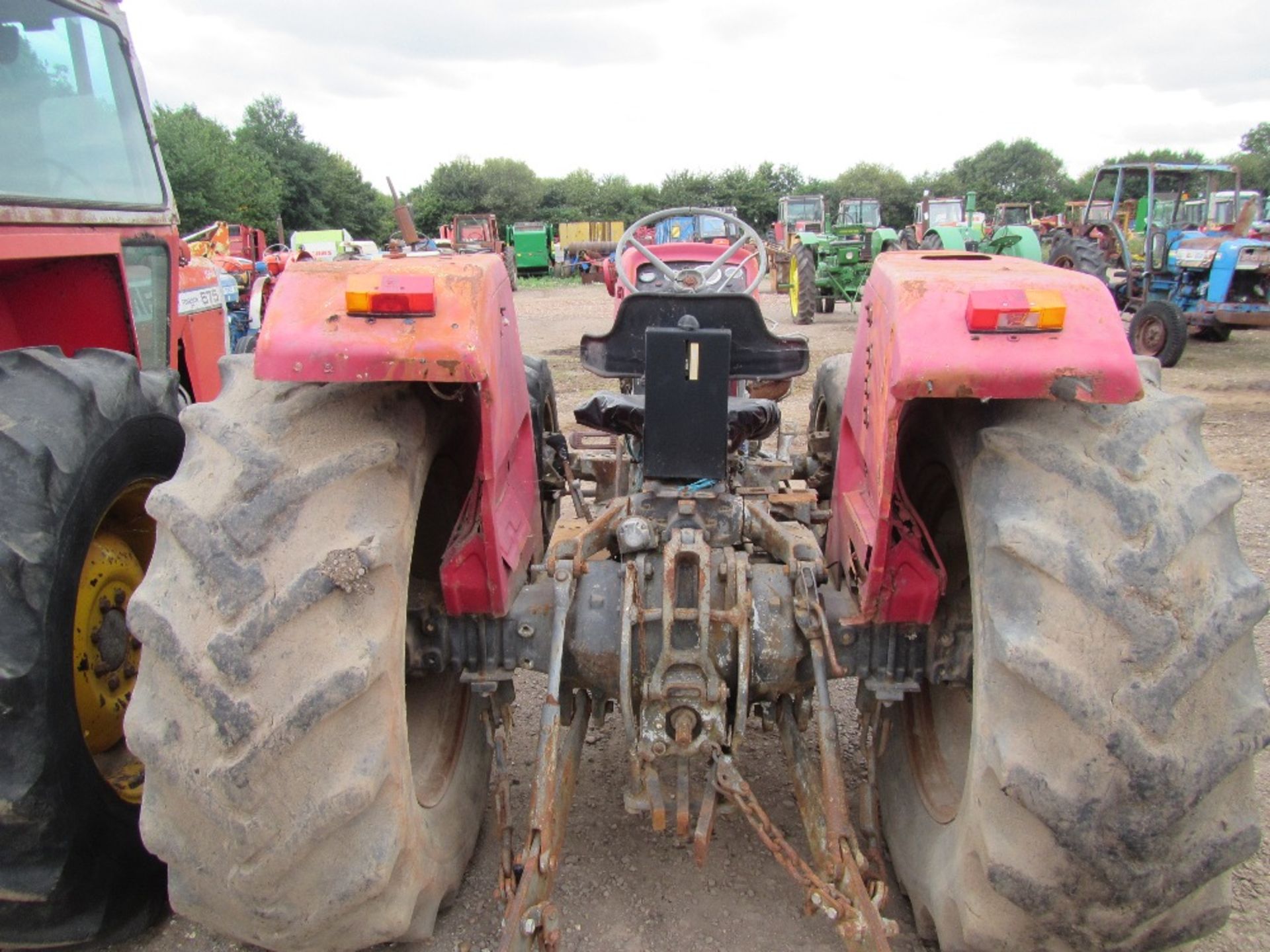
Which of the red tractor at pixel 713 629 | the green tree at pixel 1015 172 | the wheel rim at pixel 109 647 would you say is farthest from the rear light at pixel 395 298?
the green tree at pixel 1015 172

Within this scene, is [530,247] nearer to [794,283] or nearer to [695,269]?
[794,283]

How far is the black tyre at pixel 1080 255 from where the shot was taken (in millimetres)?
11664

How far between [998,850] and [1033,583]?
1.63 feet

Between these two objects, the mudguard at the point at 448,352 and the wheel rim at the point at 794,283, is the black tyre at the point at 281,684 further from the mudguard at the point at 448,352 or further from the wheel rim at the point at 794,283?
the wheel rim at the point at 794,283

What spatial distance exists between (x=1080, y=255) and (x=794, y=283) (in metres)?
5.66

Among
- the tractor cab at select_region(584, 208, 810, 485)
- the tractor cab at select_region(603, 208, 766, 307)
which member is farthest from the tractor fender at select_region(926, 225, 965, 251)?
the tractor cab at select_region(584, 208, 810, 485)

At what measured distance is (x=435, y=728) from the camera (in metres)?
2.61

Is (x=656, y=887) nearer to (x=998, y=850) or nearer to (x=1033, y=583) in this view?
(x=998, y=850)

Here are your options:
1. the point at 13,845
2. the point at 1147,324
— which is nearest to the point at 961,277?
the point at 13,845

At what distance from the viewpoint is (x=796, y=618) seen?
7.47ft

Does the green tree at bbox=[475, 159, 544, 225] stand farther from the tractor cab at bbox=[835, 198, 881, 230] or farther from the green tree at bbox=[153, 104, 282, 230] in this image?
the tractor cab at bbox=[835, 198, 881, 230]

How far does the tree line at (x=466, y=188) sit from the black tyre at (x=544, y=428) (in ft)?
103

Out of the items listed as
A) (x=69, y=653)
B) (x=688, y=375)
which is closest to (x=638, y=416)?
(x=688, y=375)

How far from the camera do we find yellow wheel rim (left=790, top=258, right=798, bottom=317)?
54.3 feet
